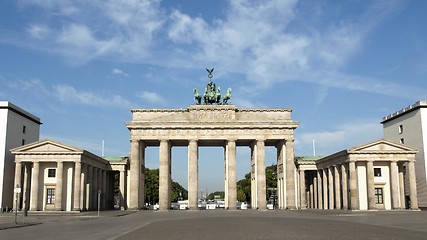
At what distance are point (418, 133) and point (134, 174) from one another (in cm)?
4699

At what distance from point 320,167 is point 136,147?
31.9m

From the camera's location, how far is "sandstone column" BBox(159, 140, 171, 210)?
77.6 metres

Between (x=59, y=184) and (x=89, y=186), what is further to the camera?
(x=89, y=186)

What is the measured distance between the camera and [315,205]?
277 feet

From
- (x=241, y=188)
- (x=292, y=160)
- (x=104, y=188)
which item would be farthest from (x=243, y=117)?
(x=241, y=188)

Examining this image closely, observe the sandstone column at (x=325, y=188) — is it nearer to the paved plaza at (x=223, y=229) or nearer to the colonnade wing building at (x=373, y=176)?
the colonnade wing building at (x=373, y=176)

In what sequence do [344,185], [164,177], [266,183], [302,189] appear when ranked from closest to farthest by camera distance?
1. [344,185]
2. [164,177]
3. [302,189]
4. [266,183]

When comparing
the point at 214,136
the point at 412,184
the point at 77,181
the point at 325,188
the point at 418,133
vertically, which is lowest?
the point at 325,188

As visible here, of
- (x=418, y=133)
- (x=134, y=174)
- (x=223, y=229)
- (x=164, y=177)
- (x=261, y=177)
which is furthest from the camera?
(x=164, y=177)

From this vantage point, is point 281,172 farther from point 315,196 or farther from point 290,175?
point 315,196

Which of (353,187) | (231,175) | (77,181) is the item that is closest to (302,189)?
(231,175)

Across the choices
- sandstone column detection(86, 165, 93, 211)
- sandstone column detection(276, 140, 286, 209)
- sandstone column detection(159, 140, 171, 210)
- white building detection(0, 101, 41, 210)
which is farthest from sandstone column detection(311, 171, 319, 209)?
white building detection(0, 101, 41, 210)

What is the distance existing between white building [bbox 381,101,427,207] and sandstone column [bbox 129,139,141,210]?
45667 millimetres

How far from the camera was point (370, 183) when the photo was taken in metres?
66.4
